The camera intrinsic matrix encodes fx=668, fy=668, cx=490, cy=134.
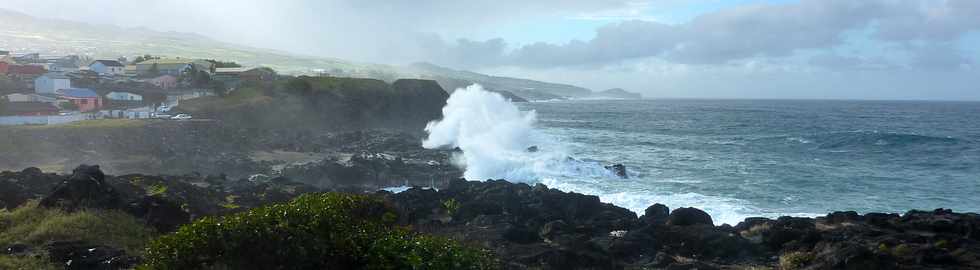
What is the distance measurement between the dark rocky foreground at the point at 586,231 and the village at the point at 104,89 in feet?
77.9

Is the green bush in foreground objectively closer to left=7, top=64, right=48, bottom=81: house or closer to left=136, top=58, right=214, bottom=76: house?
left=7, top=64, right=48, bottom=81: house

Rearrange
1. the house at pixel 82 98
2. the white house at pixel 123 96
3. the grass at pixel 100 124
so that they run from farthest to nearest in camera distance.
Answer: the white house at pixel 123 96 → the house at pixel 82 98 → the grass at pixel 100 124

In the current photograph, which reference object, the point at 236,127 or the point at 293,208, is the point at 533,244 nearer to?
the point at 293,208

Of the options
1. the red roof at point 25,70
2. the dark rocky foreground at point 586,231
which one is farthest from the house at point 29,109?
the dark rocky foreground at point 586,231

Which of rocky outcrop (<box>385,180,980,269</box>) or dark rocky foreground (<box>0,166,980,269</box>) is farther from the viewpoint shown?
rocky outcrop (<box>385,180,980,269</box>)

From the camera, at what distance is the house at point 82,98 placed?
4566cm

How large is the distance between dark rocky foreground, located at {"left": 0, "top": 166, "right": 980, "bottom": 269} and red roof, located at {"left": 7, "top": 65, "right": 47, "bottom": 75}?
4240 centimetres

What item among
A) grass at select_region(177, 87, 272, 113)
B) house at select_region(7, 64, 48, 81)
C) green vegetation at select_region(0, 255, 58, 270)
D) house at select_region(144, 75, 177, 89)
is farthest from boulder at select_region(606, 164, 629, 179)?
house at select_region(7, 64, 48, 81)

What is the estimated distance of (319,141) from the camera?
42.6m

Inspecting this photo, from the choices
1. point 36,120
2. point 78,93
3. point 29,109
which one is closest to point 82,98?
point 78,93

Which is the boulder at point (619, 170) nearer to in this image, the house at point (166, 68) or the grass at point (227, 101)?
the grass at point (227, 101)

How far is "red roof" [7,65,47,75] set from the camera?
2127 inches

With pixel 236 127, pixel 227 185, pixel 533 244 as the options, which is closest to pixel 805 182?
pixel 533 244

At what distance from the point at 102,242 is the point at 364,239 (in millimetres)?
6282
